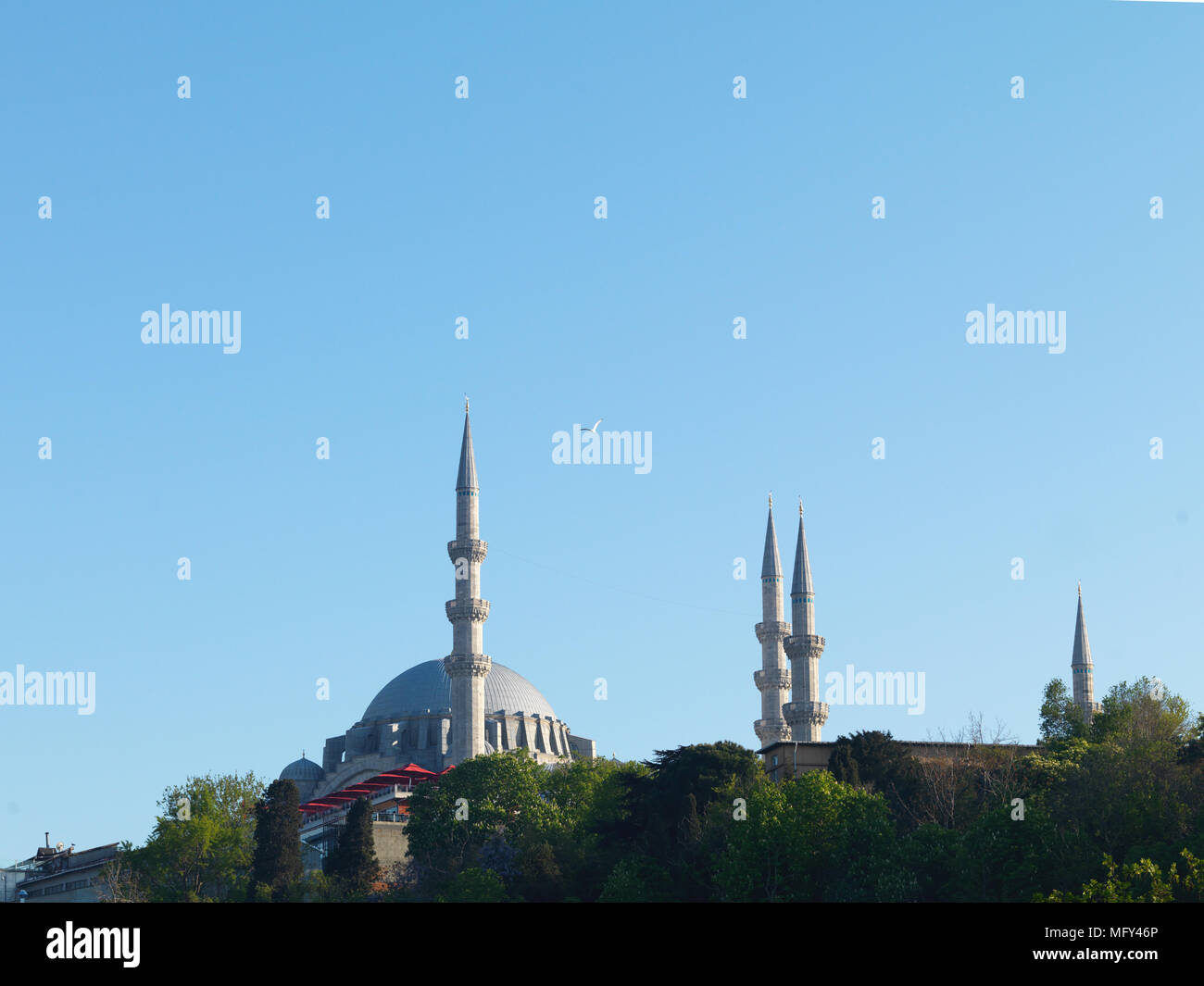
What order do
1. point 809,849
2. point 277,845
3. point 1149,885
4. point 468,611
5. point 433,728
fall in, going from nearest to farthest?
1. point 1149,885
2. point 809,849
3. point 277,845
4. point 468,611
5. point 433,728

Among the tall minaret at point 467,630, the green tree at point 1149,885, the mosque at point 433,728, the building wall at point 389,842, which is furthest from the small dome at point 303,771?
the green tree at point 1149,885

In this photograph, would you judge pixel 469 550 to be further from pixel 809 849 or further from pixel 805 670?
pixel 809 849

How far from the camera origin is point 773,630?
311ft

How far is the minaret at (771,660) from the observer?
308 feet

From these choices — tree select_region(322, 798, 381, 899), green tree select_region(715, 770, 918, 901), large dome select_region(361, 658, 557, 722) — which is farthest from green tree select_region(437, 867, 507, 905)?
large dome select_region(361, 658, 557, 722)

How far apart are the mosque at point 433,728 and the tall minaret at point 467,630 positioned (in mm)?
84

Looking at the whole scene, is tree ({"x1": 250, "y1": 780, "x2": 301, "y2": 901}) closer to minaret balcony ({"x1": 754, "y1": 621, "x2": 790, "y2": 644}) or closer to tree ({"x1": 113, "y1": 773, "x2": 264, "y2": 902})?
tree ({"x1": 113, "y1": 773, "x2": 264, "y2": 902})

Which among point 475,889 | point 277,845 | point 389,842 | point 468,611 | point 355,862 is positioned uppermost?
point 468,611

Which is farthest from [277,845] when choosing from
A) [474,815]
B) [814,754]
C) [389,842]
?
[814,754]

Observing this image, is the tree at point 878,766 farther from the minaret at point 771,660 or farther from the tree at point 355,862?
the minaret at point 771,660

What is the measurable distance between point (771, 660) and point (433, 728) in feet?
90.6
